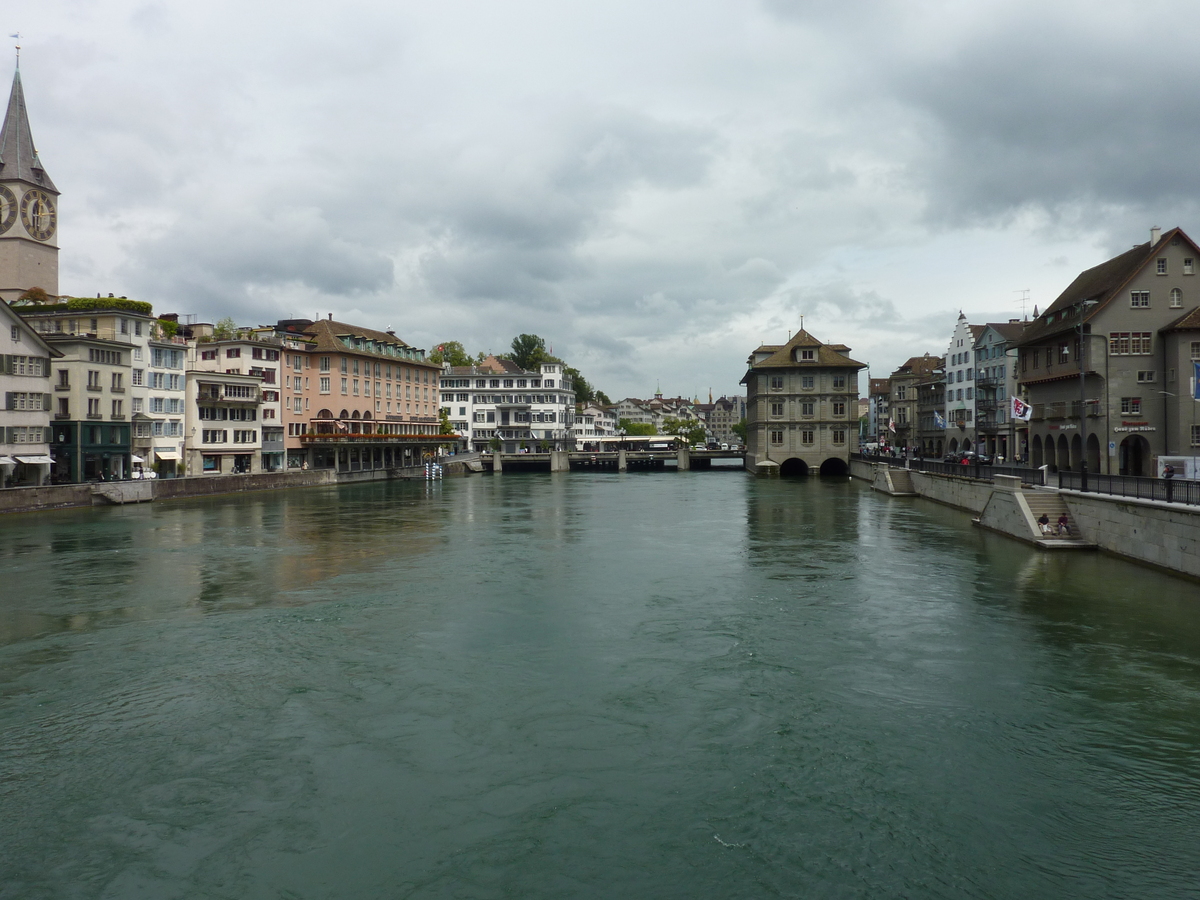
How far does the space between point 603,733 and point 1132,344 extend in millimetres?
46955

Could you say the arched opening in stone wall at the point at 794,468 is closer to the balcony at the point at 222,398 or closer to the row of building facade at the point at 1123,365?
the row of building facade at the point at 1123,365

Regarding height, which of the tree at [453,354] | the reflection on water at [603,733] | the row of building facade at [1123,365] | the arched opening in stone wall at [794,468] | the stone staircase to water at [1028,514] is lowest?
the reflection on water at [603,733]

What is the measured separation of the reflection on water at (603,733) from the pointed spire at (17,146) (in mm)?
69929

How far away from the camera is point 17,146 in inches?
3268

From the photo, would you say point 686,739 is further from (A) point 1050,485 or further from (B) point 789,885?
(A) point 1050,485

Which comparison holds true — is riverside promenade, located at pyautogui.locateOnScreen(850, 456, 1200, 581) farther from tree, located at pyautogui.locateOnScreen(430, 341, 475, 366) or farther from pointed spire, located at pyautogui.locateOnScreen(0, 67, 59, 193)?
tree, located at pyautogui.locateOnScreen(430, 341, 475, 366)

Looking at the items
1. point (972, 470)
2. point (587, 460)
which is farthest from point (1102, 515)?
point (587, 460)

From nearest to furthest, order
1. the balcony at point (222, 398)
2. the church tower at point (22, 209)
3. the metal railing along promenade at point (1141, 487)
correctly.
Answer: the metal railing along promenade at point (1141, 487) < the balcony at point (222, 398) < the church tower at point (22, 209)

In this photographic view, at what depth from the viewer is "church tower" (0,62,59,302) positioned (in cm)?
8181

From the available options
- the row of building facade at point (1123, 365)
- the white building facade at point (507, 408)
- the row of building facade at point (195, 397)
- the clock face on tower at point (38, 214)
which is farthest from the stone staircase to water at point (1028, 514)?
the white building facade at point (507, 408)

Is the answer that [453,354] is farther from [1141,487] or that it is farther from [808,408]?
[1141,487]

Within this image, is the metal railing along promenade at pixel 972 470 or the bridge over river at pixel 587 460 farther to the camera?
the bridge over river at pixel 587 460

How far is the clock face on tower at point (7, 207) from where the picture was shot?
268 feet

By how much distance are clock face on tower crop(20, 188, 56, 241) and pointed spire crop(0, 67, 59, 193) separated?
130 cm
